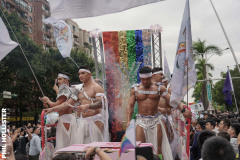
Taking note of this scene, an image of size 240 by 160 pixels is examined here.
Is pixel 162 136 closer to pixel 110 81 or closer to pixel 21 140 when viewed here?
pixel 110 81

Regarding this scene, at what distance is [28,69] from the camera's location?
28.2 m

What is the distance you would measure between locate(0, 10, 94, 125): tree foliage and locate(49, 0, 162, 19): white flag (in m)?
21.3

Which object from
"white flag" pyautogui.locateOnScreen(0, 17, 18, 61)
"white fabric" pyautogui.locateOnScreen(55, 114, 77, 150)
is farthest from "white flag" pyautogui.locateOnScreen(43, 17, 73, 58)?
"white flag" pyautogui.locateOnScreen(0, 17, 18, 61)

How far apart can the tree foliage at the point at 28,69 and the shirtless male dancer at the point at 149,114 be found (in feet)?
69.1

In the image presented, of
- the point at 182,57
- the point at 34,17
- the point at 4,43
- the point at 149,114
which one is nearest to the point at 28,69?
the point at 4,43

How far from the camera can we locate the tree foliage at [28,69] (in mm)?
26141

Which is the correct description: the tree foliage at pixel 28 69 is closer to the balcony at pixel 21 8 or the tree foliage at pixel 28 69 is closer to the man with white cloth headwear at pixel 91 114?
the balcony at pixel 21 8

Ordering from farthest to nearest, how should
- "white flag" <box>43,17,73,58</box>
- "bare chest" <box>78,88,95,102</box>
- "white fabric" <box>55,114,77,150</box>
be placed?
"white flag" <box>43,17,73,58</box>
"white fabric" <box>55,114,77,150</box>
"bare chest" <box>78,88,95,102</box>

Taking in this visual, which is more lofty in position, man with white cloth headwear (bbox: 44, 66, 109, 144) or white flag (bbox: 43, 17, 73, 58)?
white flag (bbox: 43, 17, 73, 58)

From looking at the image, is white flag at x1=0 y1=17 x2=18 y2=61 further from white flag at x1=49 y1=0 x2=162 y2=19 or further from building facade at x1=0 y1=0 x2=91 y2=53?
building facade at x1=0 y1=0 x2=91 y2=53

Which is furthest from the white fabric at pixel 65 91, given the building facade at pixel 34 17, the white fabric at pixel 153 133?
the building facade at pixel 34 17

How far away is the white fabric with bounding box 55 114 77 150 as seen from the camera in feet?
23.6

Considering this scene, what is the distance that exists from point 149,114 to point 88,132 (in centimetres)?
147

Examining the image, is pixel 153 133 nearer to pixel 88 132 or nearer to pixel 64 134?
pixel 88 132
